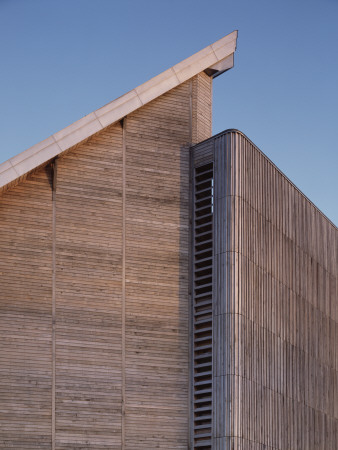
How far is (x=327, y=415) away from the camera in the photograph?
30.8 m

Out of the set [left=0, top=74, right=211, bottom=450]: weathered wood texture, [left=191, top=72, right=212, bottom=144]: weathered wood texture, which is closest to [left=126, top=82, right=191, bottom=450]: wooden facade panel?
[left=0, top=74, right=211, bottom=450]: weathered wood texture

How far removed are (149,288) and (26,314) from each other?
396 centimetres

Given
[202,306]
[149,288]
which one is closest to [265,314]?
[202,306]

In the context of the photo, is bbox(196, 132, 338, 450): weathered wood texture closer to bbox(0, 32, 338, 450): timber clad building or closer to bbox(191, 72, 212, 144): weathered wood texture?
bbox(0, 32, 338, 450): timber clad building

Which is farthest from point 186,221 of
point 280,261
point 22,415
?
point 22,415

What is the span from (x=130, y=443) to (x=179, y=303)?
451 centimetres

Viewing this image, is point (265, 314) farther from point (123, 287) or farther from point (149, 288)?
point (123, 287)

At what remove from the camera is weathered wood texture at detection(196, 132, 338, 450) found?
80.2ft

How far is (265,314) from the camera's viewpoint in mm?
26391

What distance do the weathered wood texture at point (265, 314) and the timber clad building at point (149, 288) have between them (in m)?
0.07

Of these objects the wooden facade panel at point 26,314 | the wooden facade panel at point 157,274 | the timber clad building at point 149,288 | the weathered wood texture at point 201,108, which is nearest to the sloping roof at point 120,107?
the timber clad building at point 149,288

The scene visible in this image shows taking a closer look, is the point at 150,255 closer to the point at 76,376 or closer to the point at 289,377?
the point at 76,376

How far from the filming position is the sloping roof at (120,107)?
77.4 ft

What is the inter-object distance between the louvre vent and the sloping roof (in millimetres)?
3064
